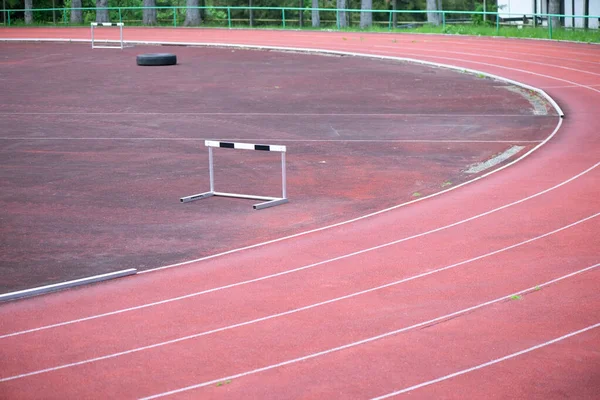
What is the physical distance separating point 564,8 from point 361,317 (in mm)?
42551

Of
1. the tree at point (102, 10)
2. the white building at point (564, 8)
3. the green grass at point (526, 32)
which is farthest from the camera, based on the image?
the tree at point (102, 10)

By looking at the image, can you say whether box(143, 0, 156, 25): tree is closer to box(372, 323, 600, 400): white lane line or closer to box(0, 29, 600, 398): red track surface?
box(0, 29, 600, 398): red track surface

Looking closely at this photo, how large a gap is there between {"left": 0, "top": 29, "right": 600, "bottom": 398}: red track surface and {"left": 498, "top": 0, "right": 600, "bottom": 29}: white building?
30618mm

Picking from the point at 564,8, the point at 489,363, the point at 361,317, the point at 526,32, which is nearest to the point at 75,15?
the point at 564,8

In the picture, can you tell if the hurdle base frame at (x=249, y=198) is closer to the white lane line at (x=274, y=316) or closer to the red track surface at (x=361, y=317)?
the red track surface at (x=361, y=317)

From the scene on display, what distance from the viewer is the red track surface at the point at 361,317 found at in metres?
6.96

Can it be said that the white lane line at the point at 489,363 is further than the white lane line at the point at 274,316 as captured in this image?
No

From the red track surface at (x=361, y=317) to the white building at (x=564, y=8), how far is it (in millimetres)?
30618

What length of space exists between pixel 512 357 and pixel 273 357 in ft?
6.38

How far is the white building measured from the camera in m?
44.0

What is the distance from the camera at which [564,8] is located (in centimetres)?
4725

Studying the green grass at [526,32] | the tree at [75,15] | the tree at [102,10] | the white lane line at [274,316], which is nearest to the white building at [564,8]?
the green grass at [526,32]

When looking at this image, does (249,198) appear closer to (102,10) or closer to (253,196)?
(253,196)

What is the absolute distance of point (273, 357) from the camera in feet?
24.4
